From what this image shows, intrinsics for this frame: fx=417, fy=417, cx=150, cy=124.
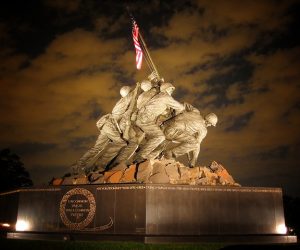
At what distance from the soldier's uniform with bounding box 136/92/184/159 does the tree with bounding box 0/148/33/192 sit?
19125mm

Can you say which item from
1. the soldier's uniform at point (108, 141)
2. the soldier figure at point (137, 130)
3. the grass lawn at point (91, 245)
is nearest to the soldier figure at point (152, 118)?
the soldier figure at point (137, 130)

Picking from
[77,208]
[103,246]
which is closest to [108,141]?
[77,208]

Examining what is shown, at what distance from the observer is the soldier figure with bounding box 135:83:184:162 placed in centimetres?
1374

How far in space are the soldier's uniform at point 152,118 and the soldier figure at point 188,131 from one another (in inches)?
22.6

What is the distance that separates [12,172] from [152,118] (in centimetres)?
2113

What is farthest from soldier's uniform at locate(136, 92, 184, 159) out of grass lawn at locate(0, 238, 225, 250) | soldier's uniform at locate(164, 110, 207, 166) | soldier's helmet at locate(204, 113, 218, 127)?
grass lawn at locate(0, 238, 225, 250)

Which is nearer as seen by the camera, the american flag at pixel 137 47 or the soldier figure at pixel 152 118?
the soldier figure at pixel 152 118

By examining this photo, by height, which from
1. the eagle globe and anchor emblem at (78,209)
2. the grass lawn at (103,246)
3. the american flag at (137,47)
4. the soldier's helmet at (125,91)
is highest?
the american flag at (137,47)

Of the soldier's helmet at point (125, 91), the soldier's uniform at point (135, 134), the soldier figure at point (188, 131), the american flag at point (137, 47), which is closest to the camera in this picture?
the soldier's uniform at point (135, 134)

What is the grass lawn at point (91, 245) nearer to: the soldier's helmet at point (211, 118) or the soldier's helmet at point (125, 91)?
the soldier's helmet at point (211, 118)

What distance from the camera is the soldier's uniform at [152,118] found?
13766mm

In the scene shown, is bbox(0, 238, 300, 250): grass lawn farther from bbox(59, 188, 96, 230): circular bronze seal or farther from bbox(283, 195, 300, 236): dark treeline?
bbox(283, 195, 300, 236): dark treeline

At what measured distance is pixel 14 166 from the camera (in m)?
32.3

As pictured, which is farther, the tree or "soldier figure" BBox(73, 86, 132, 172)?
the tree
